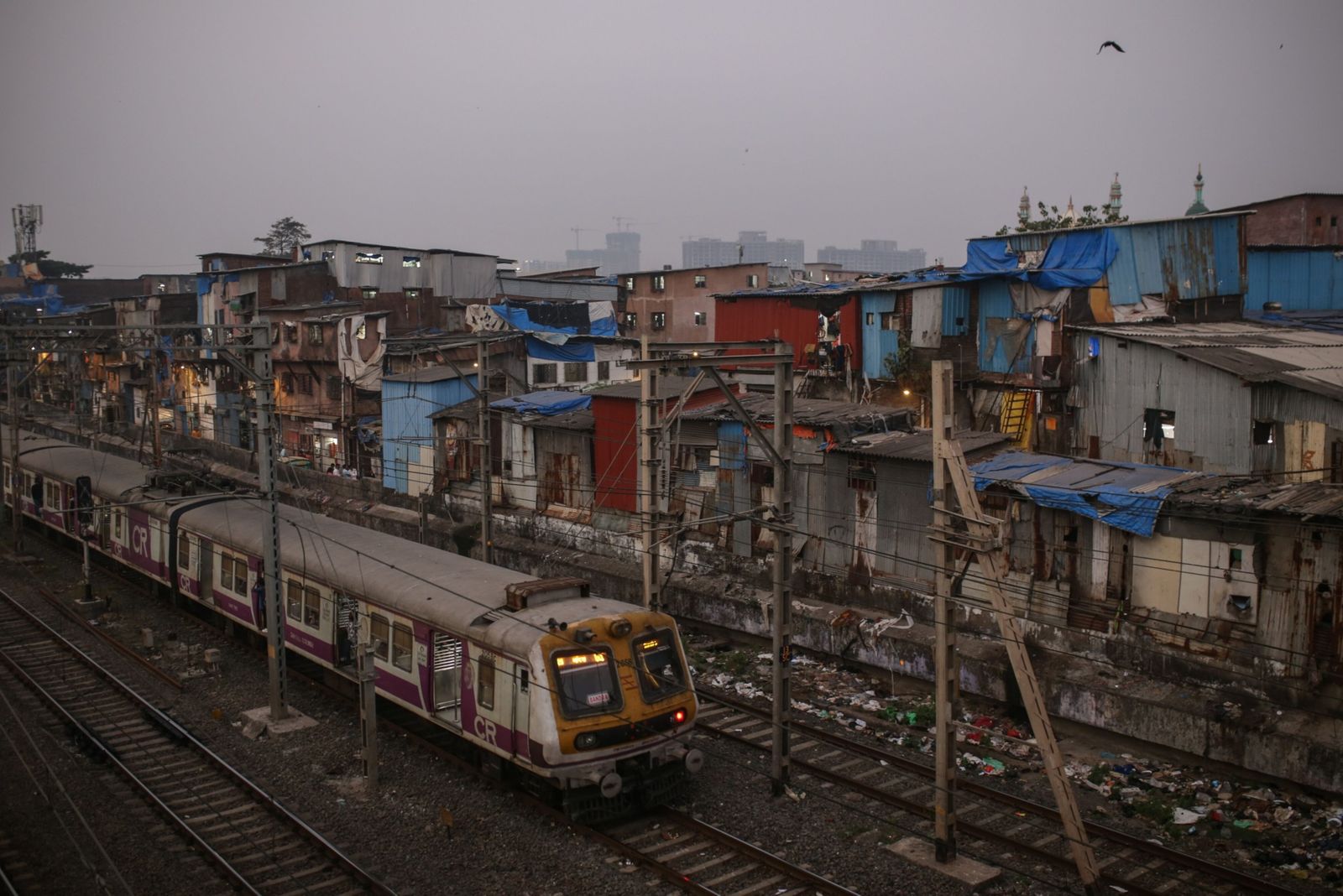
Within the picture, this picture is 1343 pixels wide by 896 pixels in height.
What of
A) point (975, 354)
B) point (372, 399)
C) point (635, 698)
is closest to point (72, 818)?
point (635, 698)

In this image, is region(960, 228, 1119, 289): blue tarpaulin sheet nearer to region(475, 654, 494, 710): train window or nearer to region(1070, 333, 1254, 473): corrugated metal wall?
region(1070, 333, 1254, 473): corrugated metal wall

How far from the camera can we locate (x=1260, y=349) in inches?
793

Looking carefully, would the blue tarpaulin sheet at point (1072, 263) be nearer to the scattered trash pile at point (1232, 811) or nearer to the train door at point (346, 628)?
the scattered trash pile at point (1232, 811)

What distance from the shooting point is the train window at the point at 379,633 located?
48.4 ft

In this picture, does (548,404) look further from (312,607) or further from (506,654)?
(506,654)

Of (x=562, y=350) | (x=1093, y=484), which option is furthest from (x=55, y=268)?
(x=1093, y=484)

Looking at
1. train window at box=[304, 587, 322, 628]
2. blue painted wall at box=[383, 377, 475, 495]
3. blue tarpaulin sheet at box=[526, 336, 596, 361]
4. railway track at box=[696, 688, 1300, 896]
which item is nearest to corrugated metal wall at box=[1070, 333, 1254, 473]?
railway track at box=[696, 688, 1300, 896]

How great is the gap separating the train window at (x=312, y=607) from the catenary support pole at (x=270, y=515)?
0.76 m

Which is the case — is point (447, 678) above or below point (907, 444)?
below

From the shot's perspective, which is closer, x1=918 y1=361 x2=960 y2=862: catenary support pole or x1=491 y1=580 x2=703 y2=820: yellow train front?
x1=918 y1=361 x2=960 y2=862: catenary support pole

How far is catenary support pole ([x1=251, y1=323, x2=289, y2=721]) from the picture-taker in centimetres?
1516

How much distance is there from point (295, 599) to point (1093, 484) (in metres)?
13.5

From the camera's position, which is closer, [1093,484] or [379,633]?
[379,633]

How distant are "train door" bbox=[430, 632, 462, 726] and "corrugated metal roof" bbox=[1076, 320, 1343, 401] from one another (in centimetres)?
1444
